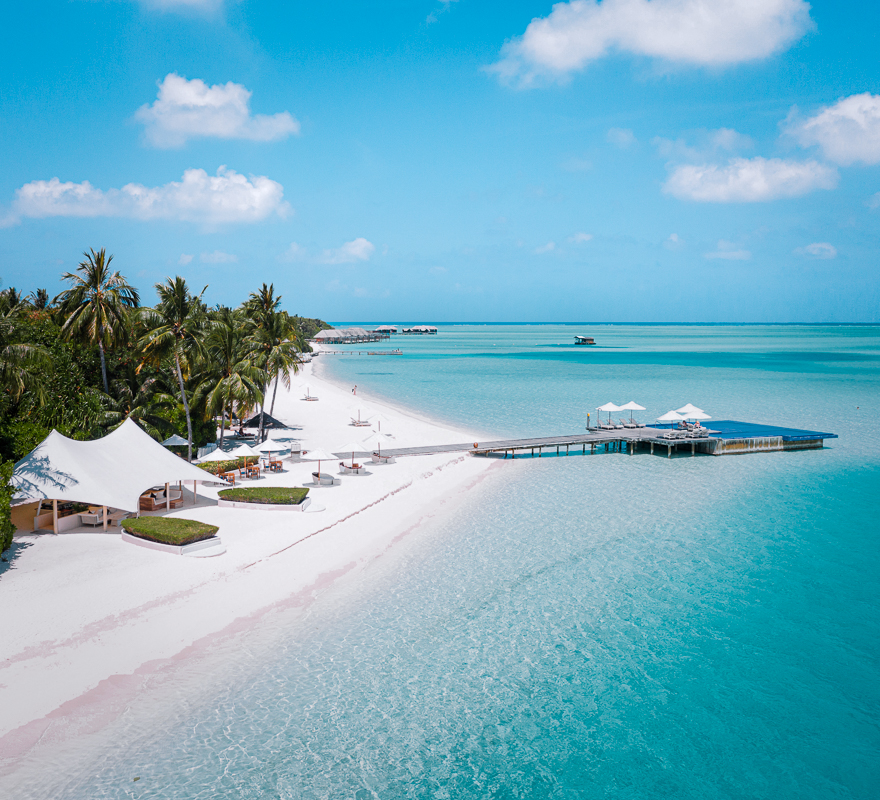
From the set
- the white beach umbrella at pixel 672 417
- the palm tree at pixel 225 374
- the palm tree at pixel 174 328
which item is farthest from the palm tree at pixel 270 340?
the white beach umbrella at pixel 672 417

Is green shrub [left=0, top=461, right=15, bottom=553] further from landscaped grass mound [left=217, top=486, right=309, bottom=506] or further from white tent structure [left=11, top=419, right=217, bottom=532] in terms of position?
landscaped grass mound [left=217, top=486, right=309, bottom=506]

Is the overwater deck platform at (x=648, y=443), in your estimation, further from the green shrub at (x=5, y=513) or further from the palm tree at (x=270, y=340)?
the green shrub at (x=5, y=513)

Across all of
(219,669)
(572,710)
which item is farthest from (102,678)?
(572,710)

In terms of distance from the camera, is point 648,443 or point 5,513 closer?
point 5,513

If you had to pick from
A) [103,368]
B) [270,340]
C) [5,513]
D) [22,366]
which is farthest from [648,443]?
[5,513]

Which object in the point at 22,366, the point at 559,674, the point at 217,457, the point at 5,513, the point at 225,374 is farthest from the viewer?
the point at 225,374

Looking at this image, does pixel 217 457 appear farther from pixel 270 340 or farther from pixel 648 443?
pixel 648 443

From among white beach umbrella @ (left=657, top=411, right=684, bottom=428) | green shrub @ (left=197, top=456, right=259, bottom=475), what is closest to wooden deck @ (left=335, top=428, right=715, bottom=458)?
white beach umbrella @ (left=657, top=411, right=684, bottom=428)
